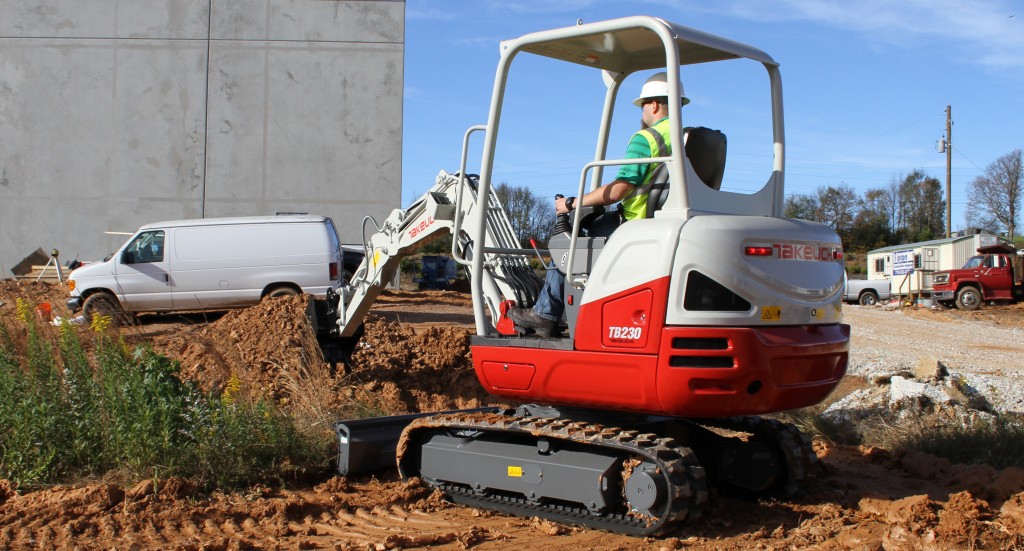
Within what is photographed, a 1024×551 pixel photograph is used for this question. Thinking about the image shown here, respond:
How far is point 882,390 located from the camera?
1009 centimetres

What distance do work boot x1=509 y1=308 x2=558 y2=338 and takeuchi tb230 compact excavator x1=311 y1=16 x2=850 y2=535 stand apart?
0.09 m

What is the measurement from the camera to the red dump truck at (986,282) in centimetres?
3306

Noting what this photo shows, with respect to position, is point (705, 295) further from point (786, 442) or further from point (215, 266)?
point (215, 266)

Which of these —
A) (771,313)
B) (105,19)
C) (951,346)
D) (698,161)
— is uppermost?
(105,19)

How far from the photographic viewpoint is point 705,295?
17.0 ft

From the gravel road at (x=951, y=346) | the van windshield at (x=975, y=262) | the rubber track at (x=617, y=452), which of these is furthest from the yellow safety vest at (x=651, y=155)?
the van windshield at (x=975, y=262)

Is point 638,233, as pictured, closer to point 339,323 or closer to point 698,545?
point 698,545

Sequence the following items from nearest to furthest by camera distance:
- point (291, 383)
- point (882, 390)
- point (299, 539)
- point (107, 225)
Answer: point (299, 539), point (291, 383), point (882, 390), point (107, 225)

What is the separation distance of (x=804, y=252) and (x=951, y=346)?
1575 centimetres

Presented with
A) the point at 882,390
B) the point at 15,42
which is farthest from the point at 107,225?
the point at 882,390

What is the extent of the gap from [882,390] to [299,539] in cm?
677

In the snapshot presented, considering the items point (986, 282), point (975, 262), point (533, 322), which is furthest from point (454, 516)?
point (975, 262)

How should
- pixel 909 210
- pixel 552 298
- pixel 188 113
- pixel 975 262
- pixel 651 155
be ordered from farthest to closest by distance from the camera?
pixel 909 210 → pixel 975 262 → pixel 188 113 → pixel 552 298 → pixel 651 155

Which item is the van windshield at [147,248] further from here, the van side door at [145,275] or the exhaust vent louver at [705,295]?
the exhaust vent louver at [705,295]
